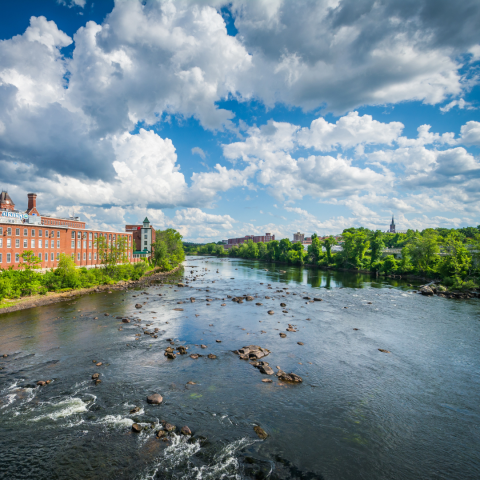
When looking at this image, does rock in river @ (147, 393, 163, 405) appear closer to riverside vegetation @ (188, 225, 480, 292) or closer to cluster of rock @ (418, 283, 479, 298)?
cluster of rock @ (418, 283, 479, 298)

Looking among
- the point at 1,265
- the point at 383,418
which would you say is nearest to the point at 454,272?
the point at 383,418

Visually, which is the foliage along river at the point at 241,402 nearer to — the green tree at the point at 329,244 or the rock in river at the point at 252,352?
the rock in river at the point at 252,352

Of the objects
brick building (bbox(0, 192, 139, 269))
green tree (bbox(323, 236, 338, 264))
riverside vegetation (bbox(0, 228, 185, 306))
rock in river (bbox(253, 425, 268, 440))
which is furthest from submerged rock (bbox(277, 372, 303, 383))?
green tree (bbox(323, 236, 338, 264))

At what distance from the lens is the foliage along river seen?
13.9 metres

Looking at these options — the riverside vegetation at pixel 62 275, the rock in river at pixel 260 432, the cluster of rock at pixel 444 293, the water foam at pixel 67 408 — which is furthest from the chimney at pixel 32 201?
the cluster of rock at pixel 444 293

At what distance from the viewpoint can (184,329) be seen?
34.7 metres

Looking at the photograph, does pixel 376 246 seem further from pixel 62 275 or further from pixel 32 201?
pixel 32 201

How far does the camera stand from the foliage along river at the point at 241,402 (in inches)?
548

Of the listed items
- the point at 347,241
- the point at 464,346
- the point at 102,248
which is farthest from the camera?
the point at 347,241

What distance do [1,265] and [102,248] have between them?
2424 centimetres

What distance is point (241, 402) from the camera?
18953 mm

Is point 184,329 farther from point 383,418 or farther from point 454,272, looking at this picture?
point 454,272

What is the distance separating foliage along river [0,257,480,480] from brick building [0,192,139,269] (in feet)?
93.7

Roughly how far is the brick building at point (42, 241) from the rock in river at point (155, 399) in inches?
2205
